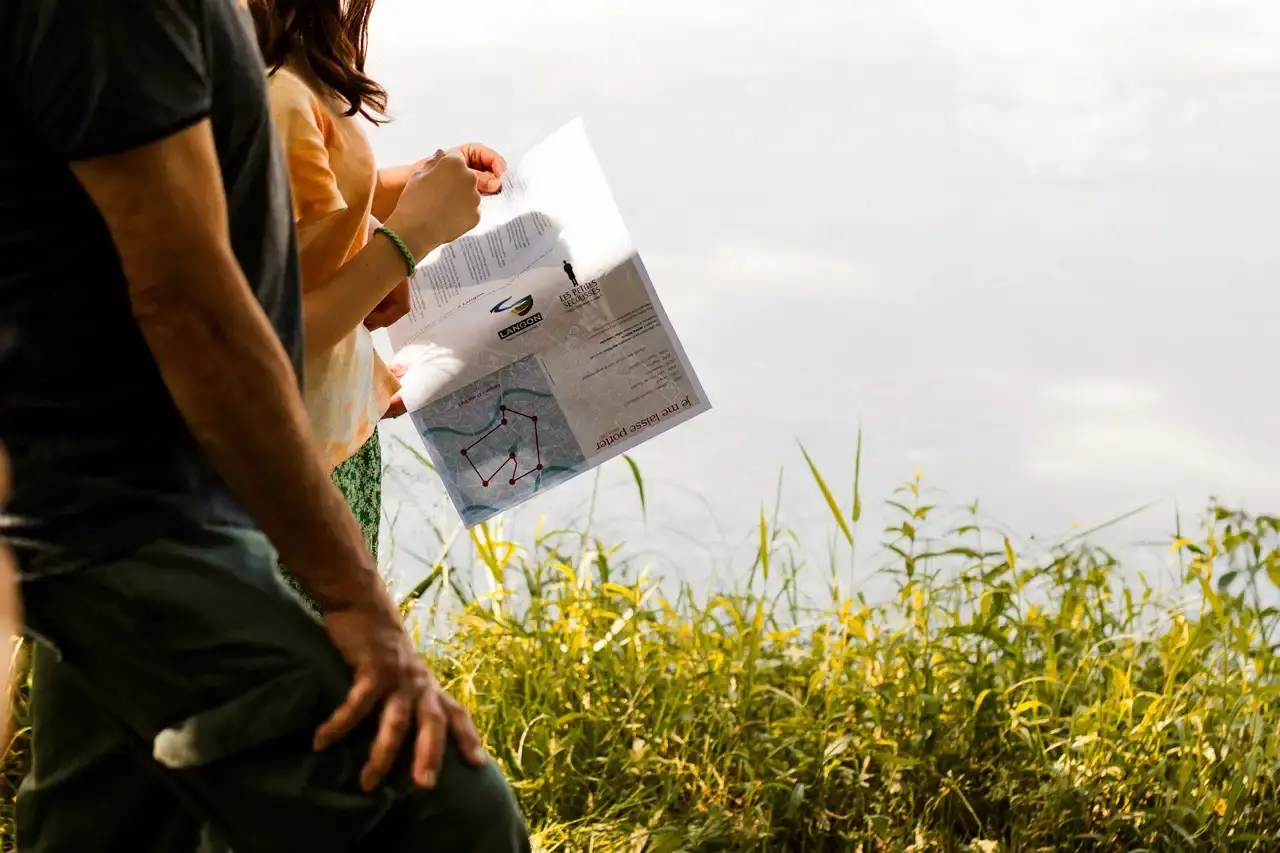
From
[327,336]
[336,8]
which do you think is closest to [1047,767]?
[327,336]

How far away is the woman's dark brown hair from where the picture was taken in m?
1.62

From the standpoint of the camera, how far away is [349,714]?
1078mm

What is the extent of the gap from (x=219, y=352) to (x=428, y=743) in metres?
0.31

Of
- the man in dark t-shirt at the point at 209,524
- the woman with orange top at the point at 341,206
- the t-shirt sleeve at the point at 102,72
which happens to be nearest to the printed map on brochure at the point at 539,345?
the woman with orange top at the point at 341,206

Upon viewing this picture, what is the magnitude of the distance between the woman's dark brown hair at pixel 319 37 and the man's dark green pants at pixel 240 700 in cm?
67

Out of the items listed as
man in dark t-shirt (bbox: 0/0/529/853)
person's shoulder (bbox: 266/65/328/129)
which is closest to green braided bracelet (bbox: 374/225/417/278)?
person's shoulder (bbox: 266/65/328/129)

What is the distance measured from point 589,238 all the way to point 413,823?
90 cm

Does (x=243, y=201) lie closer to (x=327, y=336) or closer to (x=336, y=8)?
(x=327, y=336)

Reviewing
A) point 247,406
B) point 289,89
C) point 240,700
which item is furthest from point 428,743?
point 289,89

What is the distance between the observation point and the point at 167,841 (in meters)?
1.29

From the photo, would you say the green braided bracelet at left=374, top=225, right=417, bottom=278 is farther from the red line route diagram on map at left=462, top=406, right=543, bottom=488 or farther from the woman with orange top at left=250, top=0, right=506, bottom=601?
the red line route diagram on map at left=462, top=406, right=543, bottom=488

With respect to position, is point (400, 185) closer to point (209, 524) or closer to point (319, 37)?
point (319, 37)

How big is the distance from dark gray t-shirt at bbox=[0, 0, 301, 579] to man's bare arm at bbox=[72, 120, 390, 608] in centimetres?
4

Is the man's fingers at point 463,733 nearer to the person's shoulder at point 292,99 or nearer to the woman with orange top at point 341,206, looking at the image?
the woman with orange top at point 341,206
